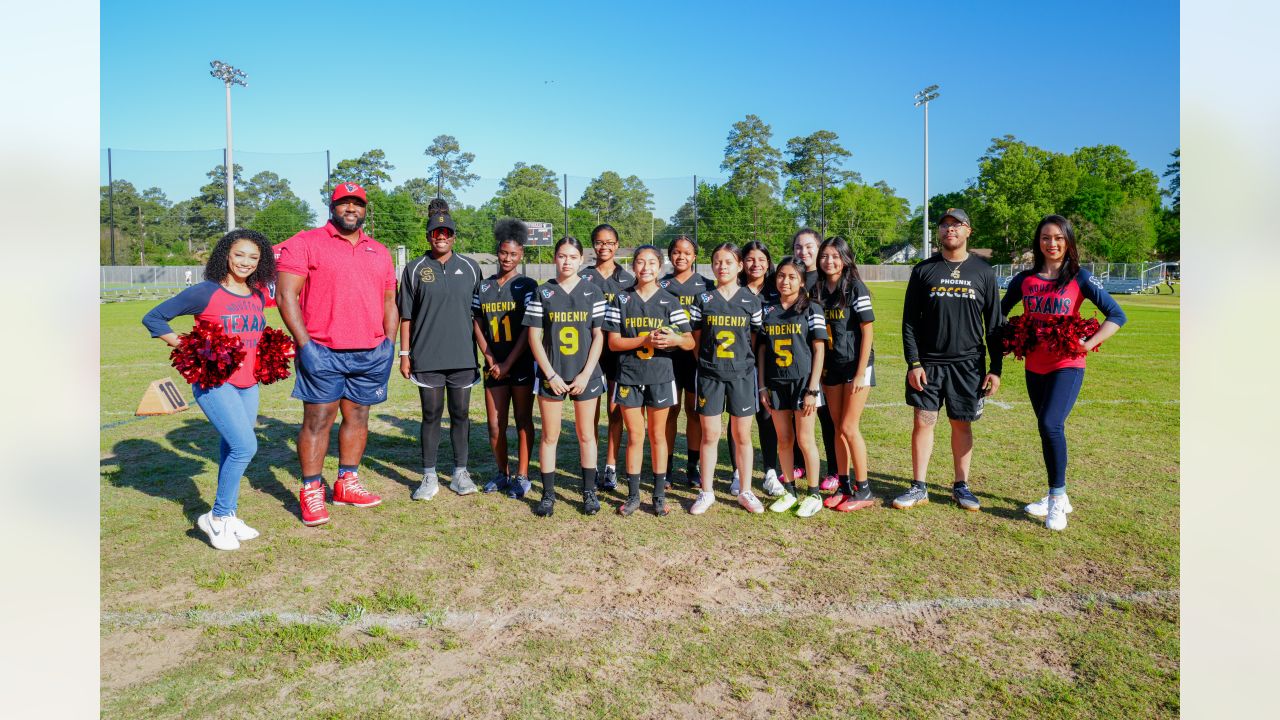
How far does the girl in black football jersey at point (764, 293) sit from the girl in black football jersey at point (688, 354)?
354 millimetres

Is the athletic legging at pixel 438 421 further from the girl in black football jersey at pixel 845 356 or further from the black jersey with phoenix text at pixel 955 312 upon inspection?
the black jersey with phoenix text at pixel 955 312

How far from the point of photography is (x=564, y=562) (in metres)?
4.55

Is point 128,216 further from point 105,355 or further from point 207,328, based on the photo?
point 207,328

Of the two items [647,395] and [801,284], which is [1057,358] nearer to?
[801,284]

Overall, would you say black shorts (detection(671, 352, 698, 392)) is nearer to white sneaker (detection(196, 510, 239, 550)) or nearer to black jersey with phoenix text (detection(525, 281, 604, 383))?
black jersey with phoenix text (detection(525, 281, 604, 383))

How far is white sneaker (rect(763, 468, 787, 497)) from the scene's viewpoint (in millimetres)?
5823

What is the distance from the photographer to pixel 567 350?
A: 17.7 ft

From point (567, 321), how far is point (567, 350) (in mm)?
211

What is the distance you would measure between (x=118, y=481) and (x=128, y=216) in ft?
123

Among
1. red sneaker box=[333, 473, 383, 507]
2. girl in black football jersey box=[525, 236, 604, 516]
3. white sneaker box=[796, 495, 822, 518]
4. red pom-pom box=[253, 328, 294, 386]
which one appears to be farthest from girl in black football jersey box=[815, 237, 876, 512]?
red pom-pom box=[253, 328, 294, 386]

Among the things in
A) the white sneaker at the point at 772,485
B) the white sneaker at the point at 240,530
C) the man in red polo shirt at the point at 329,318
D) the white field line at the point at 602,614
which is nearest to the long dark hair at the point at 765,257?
the white sneaker at the point at 772,485

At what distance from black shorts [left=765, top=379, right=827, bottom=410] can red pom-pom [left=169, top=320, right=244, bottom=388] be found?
365 centimetres

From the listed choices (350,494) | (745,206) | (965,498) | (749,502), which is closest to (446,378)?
(350,494)

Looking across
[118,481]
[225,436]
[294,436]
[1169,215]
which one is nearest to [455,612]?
[225,436]
